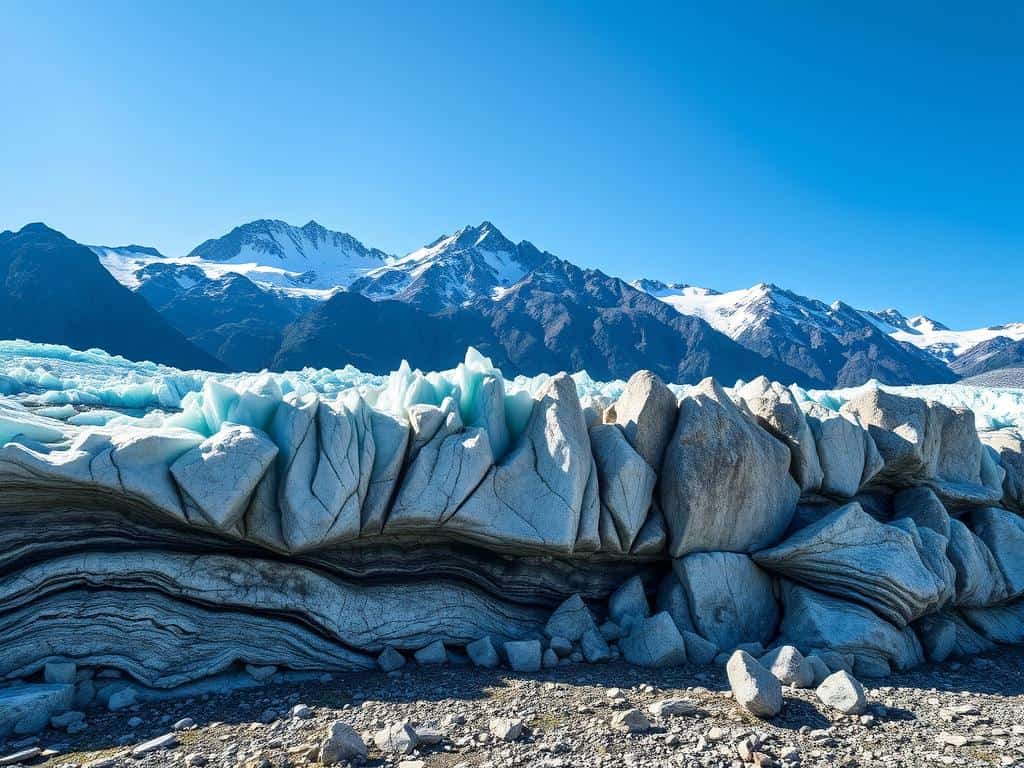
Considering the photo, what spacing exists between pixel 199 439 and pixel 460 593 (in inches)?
181

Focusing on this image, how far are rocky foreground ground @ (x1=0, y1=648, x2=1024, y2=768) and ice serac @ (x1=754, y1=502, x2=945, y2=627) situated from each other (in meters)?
1.48

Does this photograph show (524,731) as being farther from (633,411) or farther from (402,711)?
(633,411)

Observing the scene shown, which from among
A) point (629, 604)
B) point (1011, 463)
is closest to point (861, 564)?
point (629, 604)

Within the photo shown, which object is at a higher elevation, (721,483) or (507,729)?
(721,483)

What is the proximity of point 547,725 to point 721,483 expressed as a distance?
5.23 meters

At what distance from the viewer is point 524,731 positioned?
6137 mm

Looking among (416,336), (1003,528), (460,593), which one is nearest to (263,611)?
(460,593)

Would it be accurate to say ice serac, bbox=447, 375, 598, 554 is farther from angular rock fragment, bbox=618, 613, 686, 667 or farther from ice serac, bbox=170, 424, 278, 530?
ice serac, bbox=170, 424, 278, 530

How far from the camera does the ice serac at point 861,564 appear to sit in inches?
357

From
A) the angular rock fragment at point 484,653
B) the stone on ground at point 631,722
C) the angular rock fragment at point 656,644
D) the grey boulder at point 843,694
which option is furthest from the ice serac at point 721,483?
the stone on ground at point 631,722

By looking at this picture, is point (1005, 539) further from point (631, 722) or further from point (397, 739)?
point (397, 739)

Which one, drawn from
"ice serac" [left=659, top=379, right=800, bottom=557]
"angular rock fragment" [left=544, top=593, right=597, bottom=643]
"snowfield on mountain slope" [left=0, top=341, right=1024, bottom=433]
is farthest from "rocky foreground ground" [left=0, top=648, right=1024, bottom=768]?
"snowfield on mountain slope" [left=0, top=341, right=1024, bottom=433]

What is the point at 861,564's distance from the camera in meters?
9.24

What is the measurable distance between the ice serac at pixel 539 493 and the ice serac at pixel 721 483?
1.58 metres
